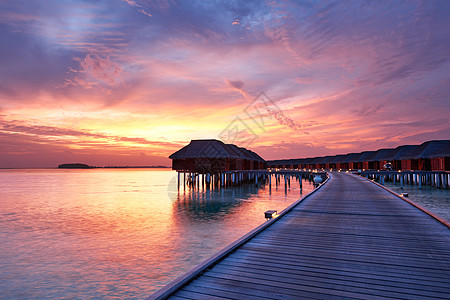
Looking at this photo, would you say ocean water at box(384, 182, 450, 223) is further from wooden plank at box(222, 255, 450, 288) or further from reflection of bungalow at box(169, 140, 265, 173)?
reflection of bungalow at box(169, 140, 265, 173)

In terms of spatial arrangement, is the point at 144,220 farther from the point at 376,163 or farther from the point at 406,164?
the point at 376,163

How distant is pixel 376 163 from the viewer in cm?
6206

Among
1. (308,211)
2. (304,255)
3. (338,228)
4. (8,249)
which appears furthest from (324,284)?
(8,249)

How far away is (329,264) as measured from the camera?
482 cm

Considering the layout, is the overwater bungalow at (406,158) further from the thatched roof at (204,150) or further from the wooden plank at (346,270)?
the wooden plank at (346,270)

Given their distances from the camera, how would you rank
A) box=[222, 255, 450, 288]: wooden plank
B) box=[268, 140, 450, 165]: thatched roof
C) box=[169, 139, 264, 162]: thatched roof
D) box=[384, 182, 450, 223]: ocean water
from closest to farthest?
box=[222, 255, 450, 288]: wooden plank < box=[384, 182, 450, 223]: ocean water < box=[268, 140, 450, 165]: thatched roof < box=[169, 139, 264, 162]: thatched roof

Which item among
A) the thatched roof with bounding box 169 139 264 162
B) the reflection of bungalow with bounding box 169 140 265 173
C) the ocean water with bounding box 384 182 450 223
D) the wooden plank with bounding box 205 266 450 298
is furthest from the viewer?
the reflection of bungalow with bounding box 169 140 265 173

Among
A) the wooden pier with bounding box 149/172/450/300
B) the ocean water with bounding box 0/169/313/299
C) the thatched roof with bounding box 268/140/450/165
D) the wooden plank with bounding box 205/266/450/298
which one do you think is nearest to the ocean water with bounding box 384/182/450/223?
the wooden pier with bounding box 149/172/450/300

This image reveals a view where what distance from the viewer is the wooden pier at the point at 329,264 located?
12.5 feet

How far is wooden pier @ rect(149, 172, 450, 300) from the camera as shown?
3.81 meters

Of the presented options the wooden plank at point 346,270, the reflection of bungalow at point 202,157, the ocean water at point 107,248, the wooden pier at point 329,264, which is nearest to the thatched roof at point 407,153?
the reflection of bungalow at point 202,157

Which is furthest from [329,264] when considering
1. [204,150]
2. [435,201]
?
[204,150]

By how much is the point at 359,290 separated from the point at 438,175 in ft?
137

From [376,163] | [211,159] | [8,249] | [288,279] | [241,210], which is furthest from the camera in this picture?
[376,163]
